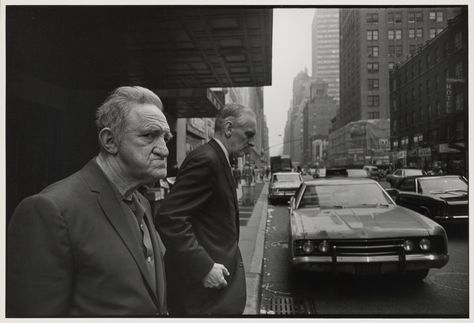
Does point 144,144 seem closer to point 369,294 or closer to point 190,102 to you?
point 369,294

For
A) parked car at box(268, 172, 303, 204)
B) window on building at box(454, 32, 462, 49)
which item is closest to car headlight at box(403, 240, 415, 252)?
window on building at box(454, 32, 462, 49)

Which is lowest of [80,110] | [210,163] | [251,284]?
[251,284]

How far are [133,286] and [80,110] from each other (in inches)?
142

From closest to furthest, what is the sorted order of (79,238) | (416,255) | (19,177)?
(79,238) → (19,177) → (416,255)

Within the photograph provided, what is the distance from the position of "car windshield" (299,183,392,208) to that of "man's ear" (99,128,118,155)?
444 centimetres

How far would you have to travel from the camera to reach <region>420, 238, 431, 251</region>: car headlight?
14.0 feet

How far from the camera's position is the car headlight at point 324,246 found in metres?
4.37

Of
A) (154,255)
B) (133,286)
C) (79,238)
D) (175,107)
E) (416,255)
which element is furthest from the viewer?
(175,107)

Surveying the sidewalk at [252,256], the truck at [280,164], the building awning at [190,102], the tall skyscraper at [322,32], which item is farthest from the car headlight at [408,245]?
the truck at [280,164]

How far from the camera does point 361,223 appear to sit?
15.3 feet

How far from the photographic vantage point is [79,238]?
5.00ft

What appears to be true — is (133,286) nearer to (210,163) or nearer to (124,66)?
(210,163)

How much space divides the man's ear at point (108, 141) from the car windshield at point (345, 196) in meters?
4.44

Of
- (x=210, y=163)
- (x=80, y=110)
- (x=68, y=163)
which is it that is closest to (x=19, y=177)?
(x=68, y=163)
